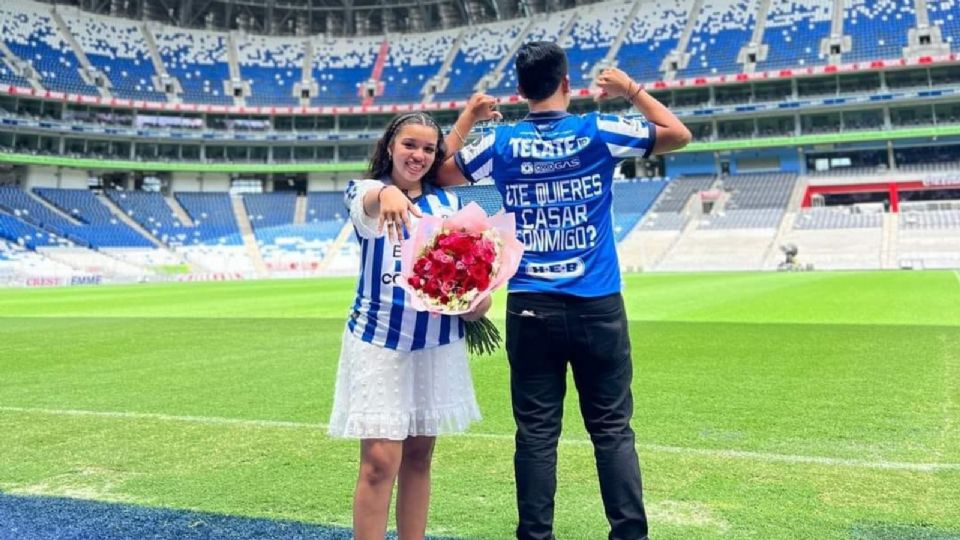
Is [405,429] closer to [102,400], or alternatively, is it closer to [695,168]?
[102,400]

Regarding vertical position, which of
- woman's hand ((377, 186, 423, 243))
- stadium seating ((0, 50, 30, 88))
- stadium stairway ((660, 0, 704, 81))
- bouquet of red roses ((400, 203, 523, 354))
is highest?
stadium stairway ((660, 0, 704, 81))

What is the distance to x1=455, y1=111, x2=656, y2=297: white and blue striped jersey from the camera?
284cm

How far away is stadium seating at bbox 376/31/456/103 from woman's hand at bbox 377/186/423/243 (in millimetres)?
60752

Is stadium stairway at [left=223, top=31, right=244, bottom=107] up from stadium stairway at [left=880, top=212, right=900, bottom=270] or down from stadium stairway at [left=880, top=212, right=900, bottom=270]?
up

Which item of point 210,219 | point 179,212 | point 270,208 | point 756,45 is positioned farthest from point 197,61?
point 756,45

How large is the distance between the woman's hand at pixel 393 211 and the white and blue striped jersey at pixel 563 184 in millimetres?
511

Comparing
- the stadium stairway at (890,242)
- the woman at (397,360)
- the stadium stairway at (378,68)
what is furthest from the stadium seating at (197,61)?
the woman at (397,360)

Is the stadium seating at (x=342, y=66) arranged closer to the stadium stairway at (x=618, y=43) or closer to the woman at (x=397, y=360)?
the stadium stairway at (x=618, y=43)

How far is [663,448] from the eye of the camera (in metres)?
4.76

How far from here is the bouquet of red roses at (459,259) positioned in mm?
2652

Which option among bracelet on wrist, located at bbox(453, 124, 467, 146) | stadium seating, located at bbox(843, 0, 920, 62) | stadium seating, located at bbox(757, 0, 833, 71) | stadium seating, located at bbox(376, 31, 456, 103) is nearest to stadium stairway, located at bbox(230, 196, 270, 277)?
stadium seating, located at bbox(376, 31, 456, 103)

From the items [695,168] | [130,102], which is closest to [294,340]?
[695,168]

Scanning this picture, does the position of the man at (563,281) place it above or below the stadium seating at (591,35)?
below

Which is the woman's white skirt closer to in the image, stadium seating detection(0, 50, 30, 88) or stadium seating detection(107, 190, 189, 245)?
stadium seating detection(107, 190, 189, 245)
